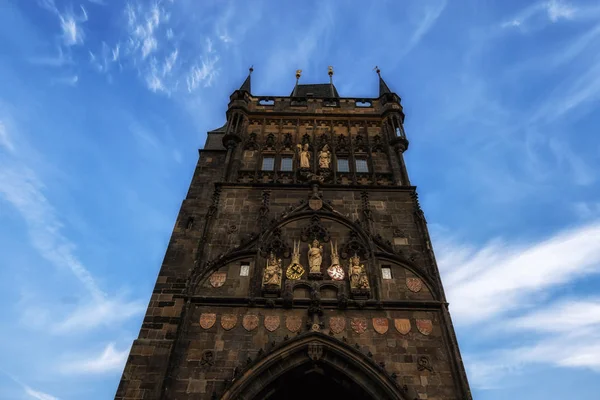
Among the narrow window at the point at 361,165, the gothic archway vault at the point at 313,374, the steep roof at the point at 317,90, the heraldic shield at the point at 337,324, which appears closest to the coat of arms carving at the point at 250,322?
the gothic archway vault at the point at 313,374

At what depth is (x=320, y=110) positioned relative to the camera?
16.9 meters

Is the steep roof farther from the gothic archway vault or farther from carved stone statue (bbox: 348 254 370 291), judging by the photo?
the gothic archway vault

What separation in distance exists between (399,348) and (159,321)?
19.7ft

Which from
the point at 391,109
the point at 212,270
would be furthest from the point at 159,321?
the point at 391,109

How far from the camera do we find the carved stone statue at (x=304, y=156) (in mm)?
14469

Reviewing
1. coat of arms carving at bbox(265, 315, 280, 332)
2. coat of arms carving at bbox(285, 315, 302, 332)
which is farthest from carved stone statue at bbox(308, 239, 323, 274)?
coat of arms carving at bbox(265, 315, 280, 332)

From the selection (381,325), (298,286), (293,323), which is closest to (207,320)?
(293,323)

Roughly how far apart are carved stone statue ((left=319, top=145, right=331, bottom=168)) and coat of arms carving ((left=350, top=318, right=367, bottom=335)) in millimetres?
5954

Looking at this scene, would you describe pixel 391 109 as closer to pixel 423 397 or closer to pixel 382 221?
pixel 382 221

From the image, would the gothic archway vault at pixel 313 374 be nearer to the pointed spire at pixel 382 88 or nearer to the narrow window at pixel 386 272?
the narrow window at pixel 386 272

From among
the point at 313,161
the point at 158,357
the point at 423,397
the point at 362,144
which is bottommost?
the point at 423,397

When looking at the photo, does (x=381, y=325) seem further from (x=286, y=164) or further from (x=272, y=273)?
(x=286, y=164)

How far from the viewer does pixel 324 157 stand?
14.8 meters

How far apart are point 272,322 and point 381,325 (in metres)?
2.63
